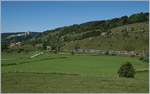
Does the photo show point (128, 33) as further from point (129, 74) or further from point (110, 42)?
point (129, 74)

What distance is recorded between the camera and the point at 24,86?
14.0 metres

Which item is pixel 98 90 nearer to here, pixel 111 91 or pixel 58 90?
pixel 111 91

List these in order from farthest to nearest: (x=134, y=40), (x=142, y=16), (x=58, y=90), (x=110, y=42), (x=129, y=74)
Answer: (x=142, y=16) < (x=110, y=42) < (x=134, y=40) < (x=129, y=74) < (x=58, y=90)

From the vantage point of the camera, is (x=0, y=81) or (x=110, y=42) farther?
(x=110, y=42)

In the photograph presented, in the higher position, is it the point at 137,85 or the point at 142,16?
the point at 142,16

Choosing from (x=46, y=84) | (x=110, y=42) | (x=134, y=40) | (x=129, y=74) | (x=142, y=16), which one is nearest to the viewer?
(x=46, y=84)

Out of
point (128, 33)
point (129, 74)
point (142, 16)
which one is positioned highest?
point (142, 16)

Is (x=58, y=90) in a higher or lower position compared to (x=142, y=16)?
lower

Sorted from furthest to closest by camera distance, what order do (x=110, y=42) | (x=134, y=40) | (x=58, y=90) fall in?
(x=110, y=42) < (x=134, y=40) < (x=58, y=90)

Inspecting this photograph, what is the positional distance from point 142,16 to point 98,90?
159m

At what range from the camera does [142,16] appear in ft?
547

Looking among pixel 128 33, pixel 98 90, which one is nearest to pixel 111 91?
pixel 98 90

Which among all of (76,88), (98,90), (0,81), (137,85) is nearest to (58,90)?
(76,88)

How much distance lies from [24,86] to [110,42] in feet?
375
